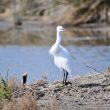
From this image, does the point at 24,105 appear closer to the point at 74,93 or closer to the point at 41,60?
the point at 74,93

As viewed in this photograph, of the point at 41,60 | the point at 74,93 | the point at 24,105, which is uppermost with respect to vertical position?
the point at 24,105

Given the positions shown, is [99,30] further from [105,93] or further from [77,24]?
[105,93]

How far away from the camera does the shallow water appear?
55.5 feet

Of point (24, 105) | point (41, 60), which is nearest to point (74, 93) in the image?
point (24, 105)

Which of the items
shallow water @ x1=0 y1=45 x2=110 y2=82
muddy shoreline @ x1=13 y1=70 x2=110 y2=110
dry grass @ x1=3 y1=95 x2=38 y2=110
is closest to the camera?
dry grass @ x1=3 y1=95 x2=38 y2=110

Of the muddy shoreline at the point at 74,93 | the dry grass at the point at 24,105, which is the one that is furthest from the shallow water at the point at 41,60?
the dry grass at the point at 24,105

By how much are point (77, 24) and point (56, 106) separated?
29.1 meters

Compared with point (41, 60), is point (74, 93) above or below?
above

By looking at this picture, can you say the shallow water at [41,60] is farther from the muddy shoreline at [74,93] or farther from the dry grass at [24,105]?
the dry grass at [24,105]

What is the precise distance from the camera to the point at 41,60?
70.3 ft

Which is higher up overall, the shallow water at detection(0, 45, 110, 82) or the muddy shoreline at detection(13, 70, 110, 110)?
the muddy shoreline at detection(13, 70, 110, 110)

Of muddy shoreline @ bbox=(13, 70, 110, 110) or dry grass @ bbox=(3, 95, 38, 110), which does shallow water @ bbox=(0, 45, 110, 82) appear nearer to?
muddy shoreline @ bbox=(13, 70, 110, 110)

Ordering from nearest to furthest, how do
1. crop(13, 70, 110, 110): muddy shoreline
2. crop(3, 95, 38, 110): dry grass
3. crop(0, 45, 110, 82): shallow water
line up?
crop(3, 95, 38, 110): dry grass → crop(13, 70, 110, 110): muddy shoreline → crop(0, 45, 110, 82): shallow water

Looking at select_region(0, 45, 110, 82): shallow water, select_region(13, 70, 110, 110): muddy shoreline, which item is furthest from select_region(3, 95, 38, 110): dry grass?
select_region(0, 45, 110, 82): shallow water
